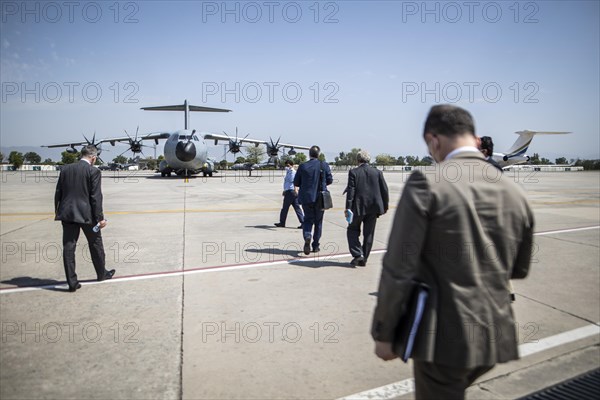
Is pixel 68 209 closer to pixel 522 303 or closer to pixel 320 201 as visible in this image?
pixel 320 201

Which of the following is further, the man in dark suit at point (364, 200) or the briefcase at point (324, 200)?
the briefcase at point (324, 200)

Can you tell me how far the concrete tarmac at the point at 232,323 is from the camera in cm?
317

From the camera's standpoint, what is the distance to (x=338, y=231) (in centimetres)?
976

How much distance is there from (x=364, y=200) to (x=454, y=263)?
14.9ft

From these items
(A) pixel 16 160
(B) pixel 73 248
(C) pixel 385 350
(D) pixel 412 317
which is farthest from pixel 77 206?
(A) pixel 16 160

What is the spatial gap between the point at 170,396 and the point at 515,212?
2.74 meters

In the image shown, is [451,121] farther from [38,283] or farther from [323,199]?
[38,283]

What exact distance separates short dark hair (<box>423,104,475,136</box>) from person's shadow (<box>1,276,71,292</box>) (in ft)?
18.1

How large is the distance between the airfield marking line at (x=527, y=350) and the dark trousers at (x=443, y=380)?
116 cm

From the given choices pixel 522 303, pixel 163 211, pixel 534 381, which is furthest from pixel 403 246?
pixel 163 211

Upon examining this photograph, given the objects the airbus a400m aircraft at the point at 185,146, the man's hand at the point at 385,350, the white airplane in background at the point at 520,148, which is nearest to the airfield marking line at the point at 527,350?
the man's hand at the point at 385,350

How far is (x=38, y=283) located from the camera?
5746mm

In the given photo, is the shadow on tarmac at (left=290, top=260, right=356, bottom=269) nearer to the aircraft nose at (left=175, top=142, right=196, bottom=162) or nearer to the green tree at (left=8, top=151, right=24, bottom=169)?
the aircraft nose at (left=175, top=142, right=196, bottom=162)
